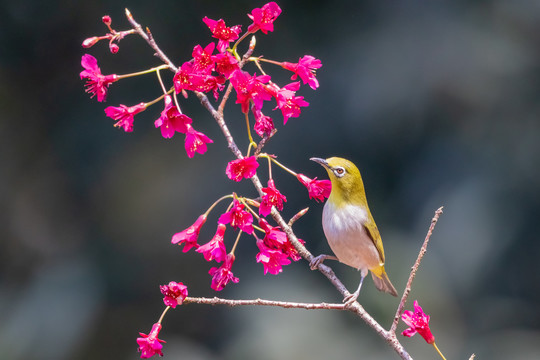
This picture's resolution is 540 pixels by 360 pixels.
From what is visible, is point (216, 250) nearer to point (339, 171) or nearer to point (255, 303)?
point (255, 303)

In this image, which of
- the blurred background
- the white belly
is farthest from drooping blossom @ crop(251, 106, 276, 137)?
the blurred background

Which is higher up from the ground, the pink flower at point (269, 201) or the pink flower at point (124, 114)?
the pink flower at point (124, 114)

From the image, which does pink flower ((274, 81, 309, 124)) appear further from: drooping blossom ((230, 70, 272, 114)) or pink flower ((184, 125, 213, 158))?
pink flower ((184, 125, 213, 158))

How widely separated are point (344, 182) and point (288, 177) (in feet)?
9.65

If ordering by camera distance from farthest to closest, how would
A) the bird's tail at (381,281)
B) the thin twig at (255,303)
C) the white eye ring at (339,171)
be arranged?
the bird's tail at (381,281) → the white eye ring at (339,171) → the thin twig at (255,303)

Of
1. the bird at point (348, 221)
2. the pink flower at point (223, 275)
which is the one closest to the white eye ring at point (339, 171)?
the bird at point (348, 221)

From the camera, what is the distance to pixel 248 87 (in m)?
1.64

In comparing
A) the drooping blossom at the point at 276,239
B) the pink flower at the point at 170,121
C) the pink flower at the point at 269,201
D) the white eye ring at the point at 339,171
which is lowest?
the drooping blossom at the point at 276,239

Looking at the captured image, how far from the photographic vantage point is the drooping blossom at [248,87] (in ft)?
5.26

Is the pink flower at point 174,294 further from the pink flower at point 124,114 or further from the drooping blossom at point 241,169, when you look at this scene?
the pink flower at point 124,114

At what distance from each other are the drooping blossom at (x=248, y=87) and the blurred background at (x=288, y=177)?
3026 mm

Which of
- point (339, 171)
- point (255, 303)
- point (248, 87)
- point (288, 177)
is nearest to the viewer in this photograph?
point (255, 303)

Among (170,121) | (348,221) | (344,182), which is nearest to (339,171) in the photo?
(344,182)

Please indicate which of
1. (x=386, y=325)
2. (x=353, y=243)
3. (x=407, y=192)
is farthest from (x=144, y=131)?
(x=353, y=243)
